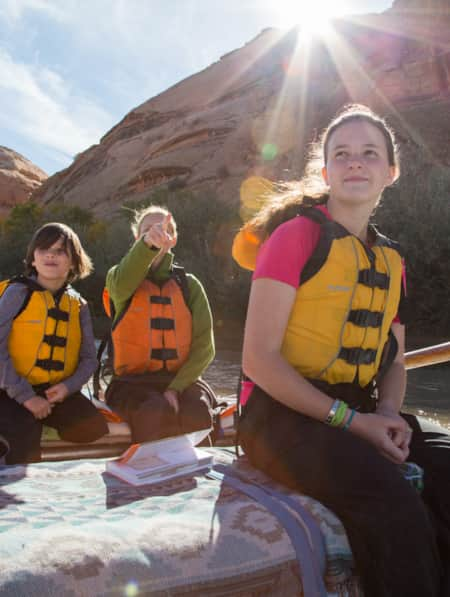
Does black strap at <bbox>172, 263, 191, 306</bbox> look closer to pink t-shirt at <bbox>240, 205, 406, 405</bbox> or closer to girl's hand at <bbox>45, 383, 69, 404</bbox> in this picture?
girl's hand at <bbox>45, 383, 69, 404</bbox>

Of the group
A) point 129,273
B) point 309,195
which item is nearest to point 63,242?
point 129,273

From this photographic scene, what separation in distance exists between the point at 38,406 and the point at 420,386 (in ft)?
16.2

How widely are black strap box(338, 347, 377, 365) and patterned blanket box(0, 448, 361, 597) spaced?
42cm

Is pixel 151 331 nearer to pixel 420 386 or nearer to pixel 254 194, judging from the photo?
pixel 420 386

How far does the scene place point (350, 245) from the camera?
66.6 inches

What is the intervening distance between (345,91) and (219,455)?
3345 cm

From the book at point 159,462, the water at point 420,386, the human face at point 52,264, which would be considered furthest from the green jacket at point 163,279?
the book at point 159,462

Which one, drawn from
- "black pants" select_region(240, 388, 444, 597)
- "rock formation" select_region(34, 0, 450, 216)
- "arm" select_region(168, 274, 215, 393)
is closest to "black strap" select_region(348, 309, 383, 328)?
"black pants" select_region(240, 388, 444, 597)

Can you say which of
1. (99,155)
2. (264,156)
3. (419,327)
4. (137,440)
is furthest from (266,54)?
(137,440)

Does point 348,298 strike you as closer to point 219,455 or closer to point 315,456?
point 315,456

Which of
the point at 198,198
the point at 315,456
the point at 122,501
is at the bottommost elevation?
the point at 122,501

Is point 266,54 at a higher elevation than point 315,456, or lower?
higher

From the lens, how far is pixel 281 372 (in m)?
1.51

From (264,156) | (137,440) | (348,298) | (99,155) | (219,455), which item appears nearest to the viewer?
(348,298)
